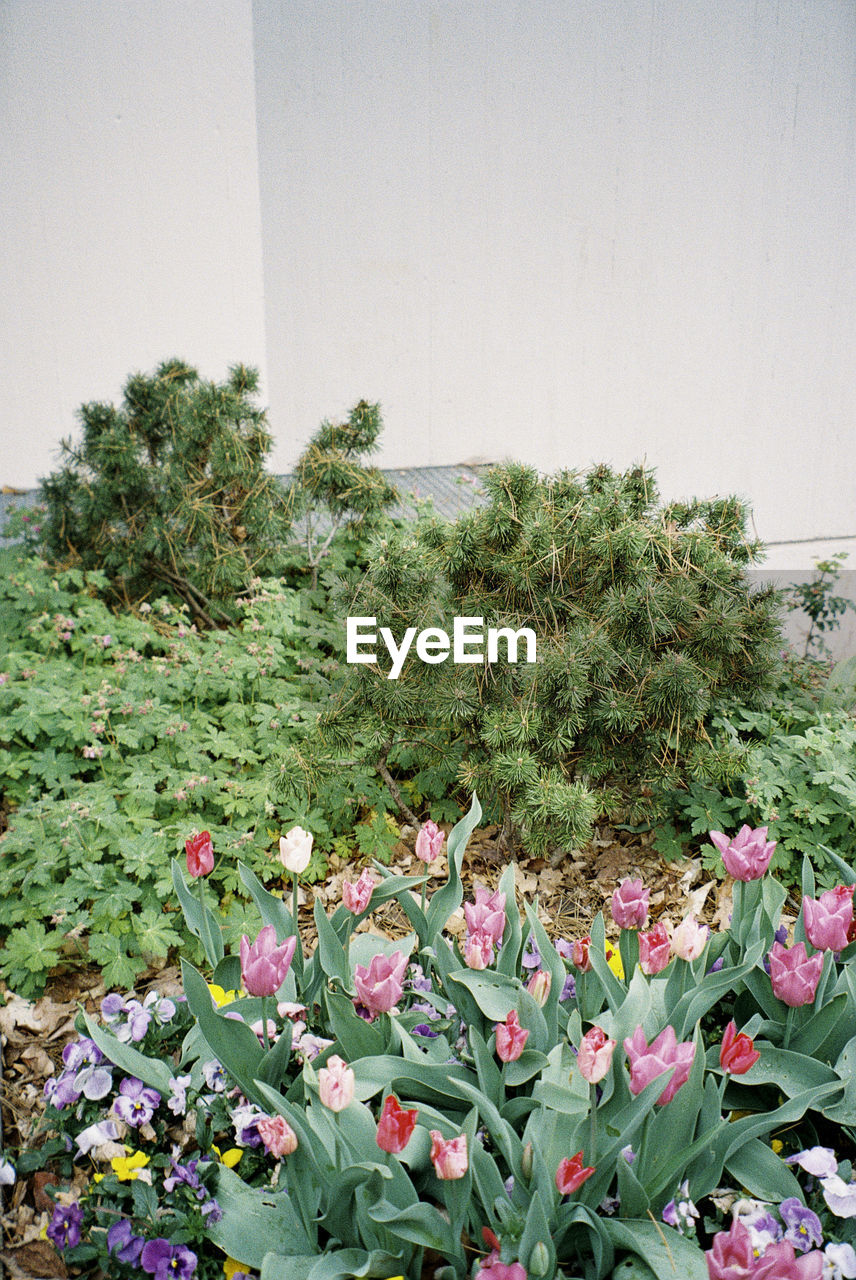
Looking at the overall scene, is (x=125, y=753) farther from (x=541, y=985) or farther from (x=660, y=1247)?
(x=660, y=1247)

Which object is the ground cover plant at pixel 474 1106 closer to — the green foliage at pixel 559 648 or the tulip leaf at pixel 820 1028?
the tulip leaf at pixel 820 1028

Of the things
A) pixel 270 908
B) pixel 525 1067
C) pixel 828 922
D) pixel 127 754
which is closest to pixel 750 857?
pixel 828 922

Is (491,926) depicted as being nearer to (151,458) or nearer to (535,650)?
(535,650)

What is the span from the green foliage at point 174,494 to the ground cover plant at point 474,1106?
2.03 metres

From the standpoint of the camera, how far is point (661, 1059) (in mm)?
1013

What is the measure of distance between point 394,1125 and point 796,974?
0.65m

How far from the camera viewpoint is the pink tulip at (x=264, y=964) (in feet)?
3.57

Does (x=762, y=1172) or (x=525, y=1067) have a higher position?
(x=525, y=1067)

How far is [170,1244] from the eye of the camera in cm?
111

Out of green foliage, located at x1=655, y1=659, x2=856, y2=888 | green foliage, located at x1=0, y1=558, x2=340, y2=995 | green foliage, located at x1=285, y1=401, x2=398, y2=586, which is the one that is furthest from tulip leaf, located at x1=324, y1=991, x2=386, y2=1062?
green foliage, located at x1=285, y1=401, x2=398, y2=586

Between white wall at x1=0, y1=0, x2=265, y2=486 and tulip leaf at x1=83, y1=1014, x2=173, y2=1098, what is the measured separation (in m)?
4.06

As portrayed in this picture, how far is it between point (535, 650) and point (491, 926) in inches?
33.9

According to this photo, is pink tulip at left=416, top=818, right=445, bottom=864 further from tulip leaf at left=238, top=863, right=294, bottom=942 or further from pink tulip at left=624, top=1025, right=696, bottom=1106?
pink tulip at left=624, top=1025, right=696, bottom=1106

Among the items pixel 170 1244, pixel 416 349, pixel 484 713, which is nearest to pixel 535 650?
pixel 484 713
